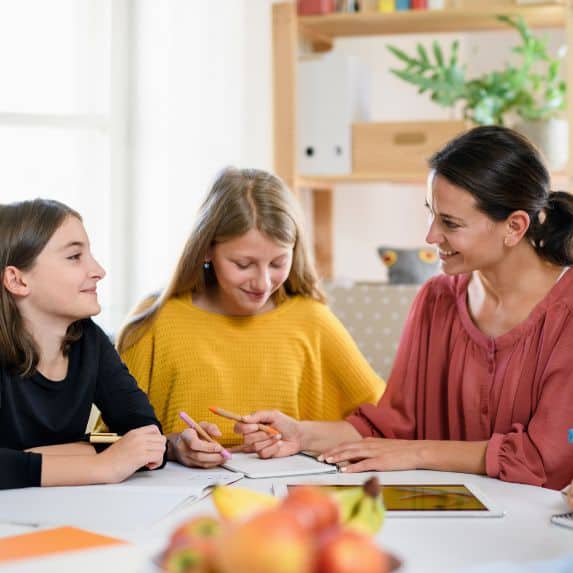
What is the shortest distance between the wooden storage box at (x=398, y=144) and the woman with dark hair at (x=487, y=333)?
4.76 ft

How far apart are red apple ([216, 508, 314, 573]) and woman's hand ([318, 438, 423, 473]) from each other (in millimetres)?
904

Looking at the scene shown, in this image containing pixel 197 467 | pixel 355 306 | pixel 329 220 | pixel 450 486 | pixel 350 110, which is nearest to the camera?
pixel 450 486

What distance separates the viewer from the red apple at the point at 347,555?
72 cm

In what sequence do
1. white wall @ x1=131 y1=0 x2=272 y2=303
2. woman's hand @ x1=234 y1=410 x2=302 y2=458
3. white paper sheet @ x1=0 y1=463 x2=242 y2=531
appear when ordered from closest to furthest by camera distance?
white paper sheet @ x1=0 y1=463 x2=242 y2=531, woman's hand @ x1=234 y1=410 x2=302 y2=458, white wall @ x1=131 y1=0 x2=272 y2=303

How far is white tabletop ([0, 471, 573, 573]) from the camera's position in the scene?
109cm

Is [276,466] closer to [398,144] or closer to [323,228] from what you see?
[398,144]

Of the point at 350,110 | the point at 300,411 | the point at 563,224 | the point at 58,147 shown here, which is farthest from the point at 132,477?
the point at 350,110

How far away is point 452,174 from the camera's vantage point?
71.2 inches

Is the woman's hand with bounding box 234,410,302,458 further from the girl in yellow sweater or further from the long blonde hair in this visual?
the long blonde hair

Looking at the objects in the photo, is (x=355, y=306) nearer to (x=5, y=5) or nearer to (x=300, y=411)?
(x=300, y=411)

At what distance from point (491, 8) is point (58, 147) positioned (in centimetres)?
142

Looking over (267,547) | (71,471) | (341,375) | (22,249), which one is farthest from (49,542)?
(341,375)

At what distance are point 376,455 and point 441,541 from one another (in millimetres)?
460

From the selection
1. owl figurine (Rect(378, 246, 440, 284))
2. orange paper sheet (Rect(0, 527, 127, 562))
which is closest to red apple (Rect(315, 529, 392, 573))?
orange paper sheet (Rect(0, 527, 127, 562))
